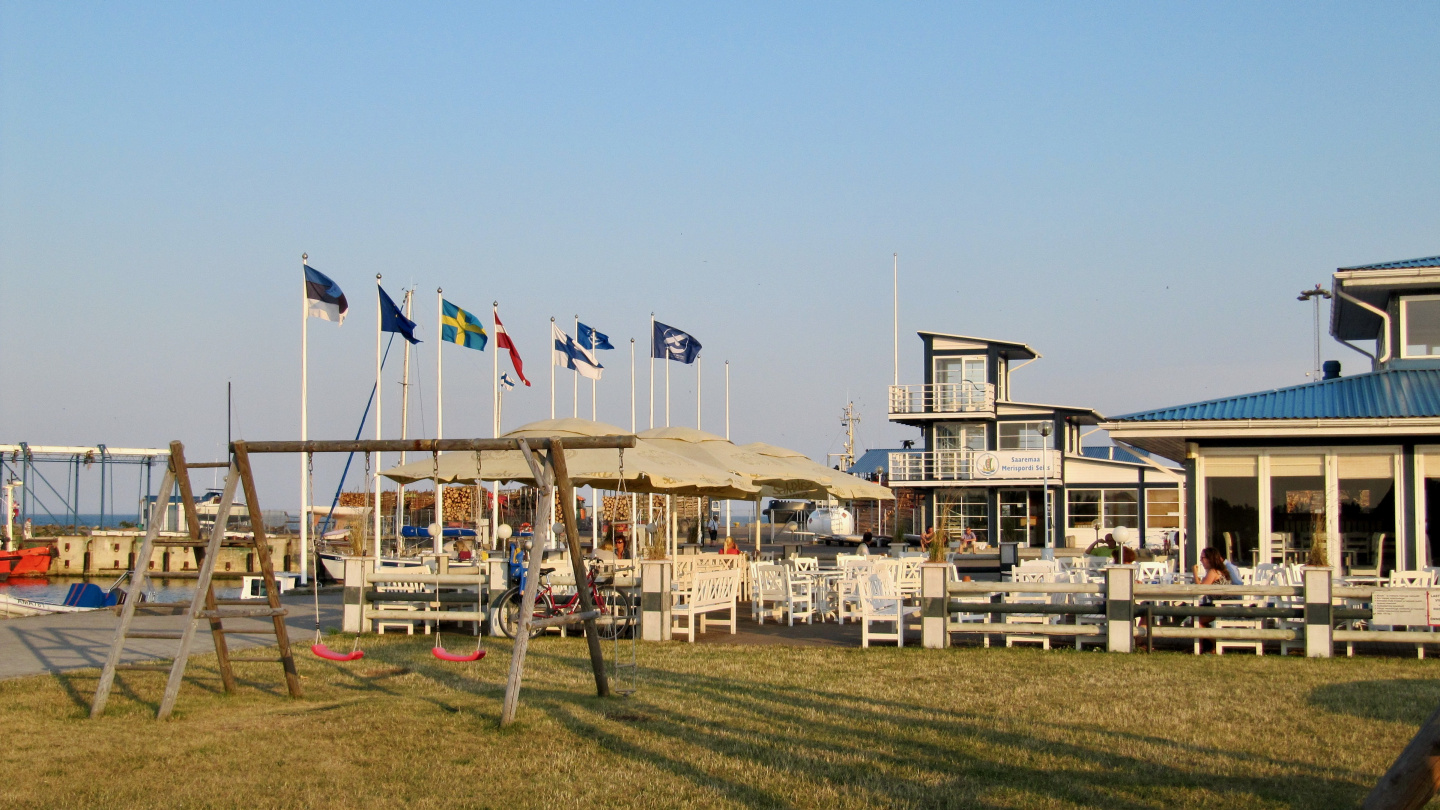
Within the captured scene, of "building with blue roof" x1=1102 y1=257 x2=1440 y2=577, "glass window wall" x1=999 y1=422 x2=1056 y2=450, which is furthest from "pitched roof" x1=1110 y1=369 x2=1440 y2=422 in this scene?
"glass window wall" x1=999 y1=422 x2=1056 y2=450

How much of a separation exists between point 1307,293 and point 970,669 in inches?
781

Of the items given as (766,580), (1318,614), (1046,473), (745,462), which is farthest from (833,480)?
(1046,473)

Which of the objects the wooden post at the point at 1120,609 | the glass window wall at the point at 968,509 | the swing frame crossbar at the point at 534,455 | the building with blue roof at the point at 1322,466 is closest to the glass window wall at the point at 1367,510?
the building with blue roof at the point at 1322,466

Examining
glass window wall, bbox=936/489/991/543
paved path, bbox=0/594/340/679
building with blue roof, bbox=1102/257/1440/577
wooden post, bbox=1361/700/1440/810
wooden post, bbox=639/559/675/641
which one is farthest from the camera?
glass window wall, bbox=936/489/991/543

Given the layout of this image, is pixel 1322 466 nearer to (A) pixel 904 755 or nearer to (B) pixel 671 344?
(A) pixel 904 755

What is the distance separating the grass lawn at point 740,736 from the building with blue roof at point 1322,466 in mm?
5226

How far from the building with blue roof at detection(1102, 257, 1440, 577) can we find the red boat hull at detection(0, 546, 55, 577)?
38906mm

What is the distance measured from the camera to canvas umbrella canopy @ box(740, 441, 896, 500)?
64.0ft

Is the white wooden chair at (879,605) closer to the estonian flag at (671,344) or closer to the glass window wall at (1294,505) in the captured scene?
the glass window wall at (1294,505)

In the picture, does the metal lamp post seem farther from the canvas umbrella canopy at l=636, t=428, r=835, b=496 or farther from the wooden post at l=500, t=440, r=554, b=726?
the wooden post at l=500, t=440, r=554, b=726

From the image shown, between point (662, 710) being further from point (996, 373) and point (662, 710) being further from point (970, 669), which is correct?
point (996, 373)

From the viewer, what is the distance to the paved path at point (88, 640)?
1198cm

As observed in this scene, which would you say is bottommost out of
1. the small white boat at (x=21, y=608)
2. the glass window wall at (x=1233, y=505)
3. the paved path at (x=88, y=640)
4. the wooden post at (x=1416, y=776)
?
the small white boat at (x=21, y=608)

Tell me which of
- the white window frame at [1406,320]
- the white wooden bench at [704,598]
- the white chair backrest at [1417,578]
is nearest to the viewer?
the white chair backrest at [1417,578]
